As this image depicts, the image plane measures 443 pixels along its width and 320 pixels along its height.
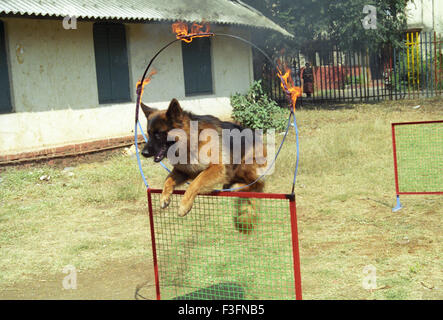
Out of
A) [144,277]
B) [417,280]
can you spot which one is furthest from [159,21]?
[417,280]

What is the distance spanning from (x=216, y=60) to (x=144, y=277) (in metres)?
11.8

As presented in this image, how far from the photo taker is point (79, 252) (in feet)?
22.0

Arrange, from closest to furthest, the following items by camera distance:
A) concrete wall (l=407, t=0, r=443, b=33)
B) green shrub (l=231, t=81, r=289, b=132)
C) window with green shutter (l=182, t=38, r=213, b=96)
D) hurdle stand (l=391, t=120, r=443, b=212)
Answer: hurdle stand (l=391, t=120, r=443, b=212) < window with green shutter (l=182, t=38, r=213, b=96) < green shrub (l=231, t=81, r=289, b=132) < concrete wall (l=407, t=0, r=443, b=33)

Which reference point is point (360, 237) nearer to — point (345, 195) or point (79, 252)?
point (345, 195)

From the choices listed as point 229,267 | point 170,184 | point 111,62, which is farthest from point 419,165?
point 111,62

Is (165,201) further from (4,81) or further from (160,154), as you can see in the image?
(4,81)

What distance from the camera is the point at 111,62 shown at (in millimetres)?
13492

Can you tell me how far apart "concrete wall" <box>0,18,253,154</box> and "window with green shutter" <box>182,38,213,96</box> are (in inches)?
14.0

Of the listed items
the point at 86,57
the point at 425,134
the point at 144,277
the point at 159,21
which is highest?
the point at 159,21

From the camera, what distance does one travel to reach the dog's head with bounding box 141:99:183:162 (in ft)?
14.4

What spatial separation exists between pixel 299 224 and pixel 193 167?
3130 millimetres

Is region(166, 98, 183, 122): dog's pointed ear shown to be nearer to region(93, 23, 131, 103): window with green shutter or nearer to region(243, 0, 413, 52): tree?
region(93, 23, 131, 103): window with green shutter

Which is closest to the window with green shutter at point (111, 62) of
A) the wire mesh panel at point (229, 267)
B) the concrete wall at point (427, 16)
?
the wire mesh panel at point (229, 267)

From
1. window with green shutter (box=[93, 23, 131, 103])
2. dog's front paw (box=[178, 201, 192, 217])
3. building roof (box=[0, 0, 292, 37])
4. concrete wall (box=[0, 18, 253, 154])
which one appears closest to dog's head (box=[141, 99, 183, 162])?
dog's front paw (box=[178, 201, 192, 217])
